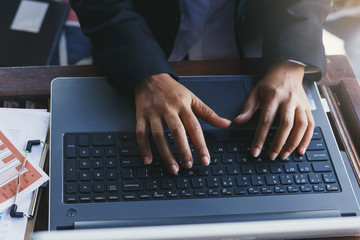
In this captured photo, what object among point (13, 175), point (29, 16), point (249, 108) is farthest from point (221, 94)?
point (29, 16)

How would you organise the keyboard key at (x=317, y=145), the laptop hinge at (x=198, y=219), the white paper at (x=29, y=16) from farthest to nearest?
1. the white paper at (x=29, y=16)
2. the keyboard key at (x=317, y=145)
3. the laptop hinge at (x=198, y=219)

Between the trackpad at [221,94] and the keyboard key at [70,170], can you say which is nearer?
the keyboard key at [70,170]

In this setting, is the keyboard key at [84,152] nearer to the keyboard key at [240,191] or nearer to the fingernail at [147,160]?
the fingernail at [147,160]

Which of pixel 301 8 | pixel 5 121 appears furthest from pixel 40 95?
pixel 301 8

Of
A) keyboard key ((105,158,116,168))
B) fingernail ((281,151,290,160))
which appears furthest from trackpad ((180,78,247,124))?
keyboard key ((105,158,116,168))

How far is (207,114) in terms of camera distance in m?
0.63

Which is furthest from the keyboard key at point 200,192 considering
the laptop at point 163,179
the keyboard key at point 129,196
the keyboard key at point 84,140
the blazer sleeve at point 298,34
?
the blazer sleeve at point 298,34

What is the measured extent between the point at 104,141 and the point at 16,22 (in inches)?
32.2

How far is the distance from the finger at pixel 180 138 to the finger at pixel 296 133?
0.56 ft

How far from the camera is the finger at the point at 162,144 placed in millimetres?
570

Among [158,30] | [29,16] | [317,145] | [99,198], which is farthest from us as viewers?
[29,16]

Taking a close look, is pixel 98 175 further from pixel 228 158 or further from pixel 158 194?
pixel 228 158

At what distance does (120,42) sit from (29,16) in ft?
2.26

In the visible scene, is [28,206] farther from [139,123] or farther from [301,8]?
[301,8]
